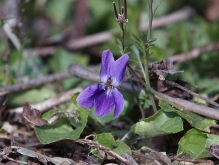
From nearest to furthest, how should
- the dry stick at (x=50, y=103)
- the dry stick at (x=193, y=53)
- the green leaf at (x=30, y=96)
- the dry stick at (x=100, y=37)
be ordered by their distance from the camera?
the dry stick at (x=50, y=103), the green leaf at (x=30, y=96), the dry stick at (x=193, y=53), the dry stick at (x=100, y=37)

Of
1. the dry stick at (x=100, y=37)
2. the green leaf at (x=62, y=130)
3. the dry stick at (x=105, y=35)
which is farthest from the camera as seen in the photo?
the dry stick at (x=105, y=35)

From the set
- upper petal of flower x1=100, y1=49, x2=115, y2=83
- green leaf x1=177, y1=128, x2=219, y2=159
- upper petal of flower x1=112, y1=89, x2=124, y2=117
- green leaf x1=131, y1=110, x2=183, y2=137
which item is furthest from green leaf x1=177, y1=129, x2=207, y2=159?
upper petal of flower x1=100, y1=49, x2=115, y2=83

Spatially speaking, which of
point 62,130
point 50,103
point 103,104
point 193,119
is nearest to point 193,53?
point 50,103

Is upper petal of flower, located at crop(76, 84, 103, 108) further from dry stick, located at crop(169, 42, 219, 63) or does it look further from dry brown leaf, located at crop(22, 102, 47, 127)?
dry stick, located at crop(169, 42, 219, 63)

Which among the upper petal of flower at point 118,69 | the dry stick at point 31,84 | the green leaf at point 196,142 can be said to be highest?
the upper petal of flower at point 118,69

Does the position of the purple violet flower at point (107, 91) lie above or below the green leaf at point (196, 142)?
above

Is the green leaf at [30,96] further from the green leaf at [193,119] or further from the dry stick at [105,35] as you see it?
the dry stick at [105,35]

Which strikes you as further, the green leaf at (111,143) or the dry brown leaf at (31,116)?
the dry brown leaf at (31,116)

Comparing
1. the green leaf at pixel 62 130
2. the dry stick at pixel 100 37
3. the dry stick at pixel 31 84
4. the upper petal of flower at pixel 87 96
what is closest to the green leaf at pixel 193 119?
the upper petal of flower at pixel 87 96
